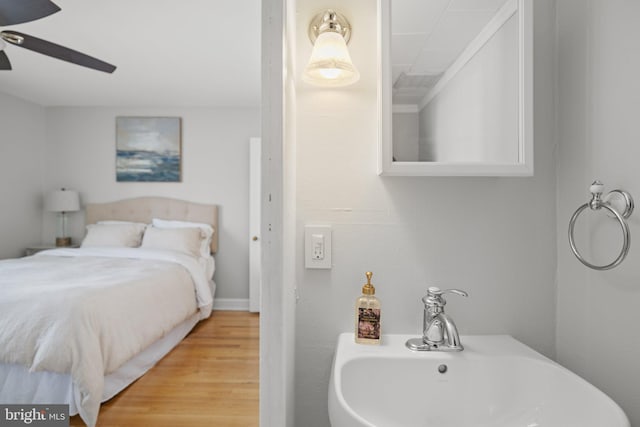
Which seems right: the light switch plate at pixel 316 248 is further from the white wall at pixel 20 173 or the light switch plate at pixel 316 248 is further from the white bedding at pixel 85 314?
the white wall at pixel 20 173

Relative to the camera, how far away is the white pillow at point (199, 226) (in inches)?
160

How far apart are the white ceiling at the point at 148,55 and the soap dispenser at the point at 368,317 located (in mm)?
2041

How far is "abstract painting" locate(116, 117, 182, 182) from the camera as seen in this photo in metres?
4.34

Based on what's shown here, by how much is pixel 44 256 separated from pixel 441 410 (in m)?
3.88

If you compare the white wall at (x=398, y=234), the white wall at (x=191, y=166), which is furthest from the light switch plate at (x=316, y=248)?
the white wall at (x=191, y=166)

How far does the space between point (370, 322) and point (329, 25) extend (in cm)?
82

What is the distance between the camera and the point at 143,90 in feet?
12.6

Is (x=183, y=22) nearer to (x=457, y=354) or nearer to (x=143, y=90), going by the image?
(x=143, y=90)

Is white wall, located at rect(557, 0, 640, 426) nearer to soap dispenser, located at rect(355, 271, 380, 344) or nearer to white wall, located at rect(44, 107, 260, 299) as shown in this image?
soap dispenser, located at rect(355, 271, 380, 344)

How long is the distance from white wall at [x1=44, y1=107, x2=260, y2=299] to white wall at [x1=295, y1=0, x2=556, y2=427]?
3296mm

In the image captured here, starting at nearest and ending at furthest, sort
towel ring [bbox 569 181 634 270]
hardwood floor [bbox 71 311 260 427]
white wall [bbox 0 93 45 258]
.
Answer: towel ring [bbox 569 181 634 270]
hardwood floor [bbox 71 311 260 427]
white wall [bbox 0 93 45 258]

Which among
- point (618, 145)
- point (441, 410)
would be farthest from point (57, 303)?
point (618, 145)

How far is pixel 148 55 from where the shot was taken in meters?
3.01

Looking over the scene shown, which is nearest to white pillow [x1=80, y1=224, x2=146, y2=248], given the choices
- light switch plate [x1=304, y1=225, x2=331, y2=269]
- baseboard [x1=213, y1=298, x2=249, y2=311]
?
baseboard [x1=213, y1=298, x2=249, y2=311]
